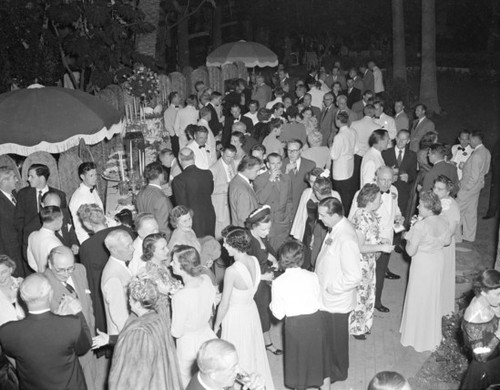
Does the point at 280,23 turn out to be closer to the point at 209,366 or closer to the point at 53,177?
the point at 53,177

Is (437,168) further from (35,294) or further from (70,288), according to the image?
(35,294)

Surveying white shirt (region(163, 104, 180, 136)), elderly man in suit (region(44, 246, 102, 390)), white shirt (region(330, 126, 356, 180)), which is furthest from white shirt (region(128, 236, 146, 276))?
white shirt (region(163, 104, 180, 136))

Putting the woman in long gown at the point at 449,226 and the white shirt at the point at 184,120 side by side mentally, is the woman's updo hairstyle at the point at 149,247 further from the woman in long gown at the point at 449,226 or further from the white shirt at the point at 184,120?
the white shirt at the point at 184,120

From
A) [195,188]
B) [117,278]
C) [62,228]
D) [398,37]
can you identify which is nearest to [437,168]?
[195,188]

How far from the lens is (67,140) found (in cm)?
795

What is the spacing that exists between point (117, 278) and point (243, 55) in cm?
1366

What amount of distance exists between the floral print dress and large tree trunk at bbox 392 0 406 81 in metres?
17.7

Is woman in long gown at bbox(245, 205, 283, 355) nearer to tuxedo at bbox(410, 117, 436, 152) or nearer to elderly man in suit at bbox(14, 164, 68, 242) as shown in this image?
elderly man in suit at bbox(14, 164, 68, 242)

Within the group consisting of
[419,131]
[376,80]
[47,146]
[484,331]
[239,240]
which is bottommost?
[484,331]

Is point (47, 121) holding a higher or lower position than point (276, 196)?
higher

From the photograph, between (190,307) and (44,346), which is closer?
(44,346)

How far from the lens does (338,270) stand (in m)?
5.50

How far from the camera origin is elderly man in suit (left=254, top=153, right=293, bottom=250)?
25.1 feet

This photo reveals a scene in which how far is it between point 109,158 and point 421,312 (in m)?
6.79
